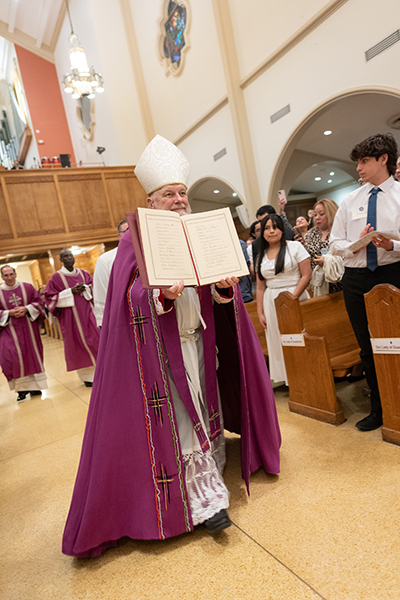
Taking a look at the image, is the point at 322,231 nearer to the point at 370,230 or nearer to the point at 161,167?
the point at 370,230

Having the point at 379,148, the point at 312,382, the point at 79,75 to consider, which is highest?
the point at 79,75

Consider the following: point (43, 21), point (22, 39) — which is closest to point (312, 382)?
point (43, 21)

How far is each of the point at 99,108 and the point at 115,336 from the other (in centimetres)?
1219

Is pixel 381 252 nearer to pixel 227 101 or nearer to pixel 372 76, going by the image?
pixel 372 76

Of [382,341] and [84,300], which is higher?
[84,300]

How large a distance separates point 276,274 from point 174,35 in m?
8.70

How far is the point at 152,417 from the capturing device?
5.81ft

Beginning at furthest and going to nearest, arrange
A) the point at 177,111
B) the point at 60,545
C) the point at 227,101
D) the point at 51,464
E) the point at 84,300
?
the point at 177,111 < the point at 227,101 < the point at 84,300 < the point at 51,464 < the point at 60,545

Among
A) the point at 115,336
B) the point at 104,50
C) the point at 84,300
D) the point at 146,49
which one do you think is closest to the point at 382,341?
the point at 115,336

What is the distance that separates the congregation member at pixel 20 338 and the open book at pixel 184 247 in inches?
154

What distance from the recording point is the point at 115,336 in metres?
1.80

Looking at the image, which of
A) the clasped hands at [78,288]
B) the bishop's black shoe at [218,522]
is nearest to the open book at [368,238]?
the bishop's black shoe at [218,522]

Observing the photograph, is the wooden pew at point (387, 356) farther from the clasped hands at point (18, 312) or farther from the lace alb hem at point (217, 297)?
the clasped hands at point (18, 312)

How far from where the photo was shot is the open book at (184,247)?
60.2 inches
